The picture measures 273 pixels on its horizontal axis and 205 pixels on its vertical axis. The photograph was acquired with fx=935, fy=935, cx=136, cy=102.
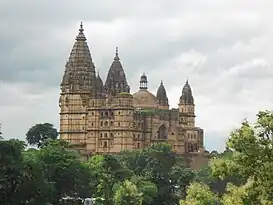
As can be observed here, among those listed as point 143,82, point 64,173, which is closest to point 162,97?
point 143,82

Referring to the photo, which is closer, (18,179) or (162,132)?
(18,179)

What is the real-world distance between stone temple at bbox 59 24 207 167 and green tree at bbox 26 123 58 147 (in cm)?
384

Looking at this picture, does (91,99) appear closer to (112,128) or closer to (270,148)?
(112,128)

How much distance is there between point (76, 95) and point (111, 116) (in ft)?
26.0

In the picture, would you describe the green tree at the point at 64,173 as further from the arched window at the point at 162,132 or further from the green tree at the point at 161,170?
the arched window at the point at 162,132

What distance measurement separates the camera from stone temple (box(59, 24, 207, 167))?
149750mm

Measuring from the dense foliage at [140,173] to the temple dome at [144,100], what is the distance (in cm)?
1311

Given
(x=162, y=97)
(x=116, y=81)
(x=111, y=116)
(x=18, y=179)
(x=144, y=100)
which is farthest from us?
(x=162, y=97)

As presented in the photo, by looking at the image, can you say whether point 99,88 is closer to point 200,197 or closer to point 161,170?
point 161,170

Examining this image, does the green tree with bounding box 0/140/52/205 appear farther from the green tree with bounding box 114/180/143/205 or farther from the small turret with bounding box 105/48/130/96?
the small turret with bounding box 105/48/130/96

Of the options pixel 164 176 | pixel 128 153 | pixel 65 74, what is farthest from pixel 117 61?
pixel 164 176

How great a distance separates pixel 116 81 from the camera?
15438 centimetres

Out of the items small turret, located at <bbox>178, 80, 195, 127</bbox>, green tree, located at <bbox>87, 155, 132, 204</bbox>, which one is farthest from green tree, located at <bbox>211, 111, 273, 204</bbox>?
small turret, located at <bbox>178, 80, 195, 127</bbox>

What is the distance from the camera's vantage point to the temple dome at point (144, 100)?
158000 millimetres
